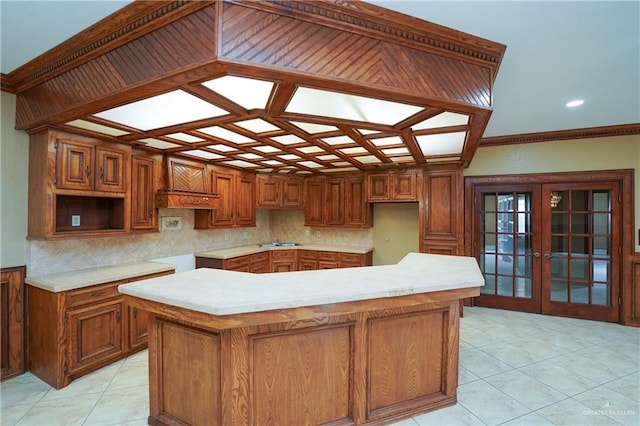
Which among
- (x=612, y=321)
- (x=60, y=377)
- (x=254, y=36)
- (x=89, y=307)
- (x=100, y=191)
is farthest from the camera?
(x=612, y=321)

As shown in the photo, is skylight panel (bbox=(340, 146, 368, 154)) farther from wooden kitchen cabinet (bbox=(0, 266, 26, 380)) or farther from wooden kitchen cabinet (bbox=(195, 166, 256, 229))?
wooden kitchen cabinet (bbox=(0, 266, 26, 380))

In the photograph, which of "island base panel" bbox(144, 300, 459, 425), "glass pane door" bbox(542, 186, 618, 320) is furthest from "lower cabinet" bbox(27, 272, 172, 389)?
"glass pane door" bbox(542, 186, 618, 320)

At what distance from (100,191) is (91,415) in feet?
6.31

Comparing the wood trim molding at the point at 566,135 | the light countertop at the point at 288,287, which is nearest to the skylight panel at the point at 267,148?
the light countertop at the point at 288,287

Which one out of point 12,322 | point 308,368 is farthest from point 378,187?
point 12,322

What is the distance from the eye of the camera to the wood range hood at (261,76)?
4.91 ft

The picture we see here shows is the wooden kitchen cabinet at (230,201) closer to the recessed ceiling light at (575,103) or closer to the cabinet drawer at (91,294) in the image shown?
the cabinet drawer at (91,294)

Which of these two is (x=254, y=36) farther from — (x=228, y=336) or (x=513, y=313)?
(x=513, y=313)

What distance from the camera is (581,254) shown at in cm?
425

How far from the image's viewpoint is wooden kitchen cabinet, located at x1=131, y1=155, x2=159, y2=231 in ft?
11.2

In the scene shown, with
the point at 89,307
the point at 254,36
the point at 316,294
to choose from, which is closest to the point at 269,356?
the point at 316,294

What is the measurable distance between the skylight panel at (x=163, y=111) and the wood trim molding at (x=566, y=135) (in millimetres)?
4009

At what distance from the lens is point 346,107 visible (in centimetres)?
215

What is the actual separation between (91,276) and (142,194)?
1053mm
